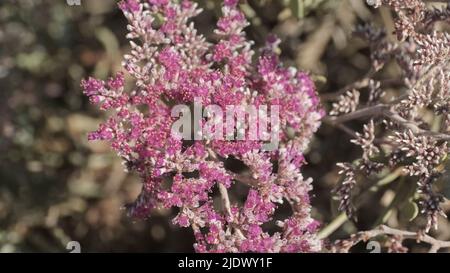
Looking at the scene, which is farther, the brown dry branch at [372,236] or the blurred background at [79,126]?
the blurred background at [79,126]

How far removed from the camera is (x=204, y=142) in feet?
5.07

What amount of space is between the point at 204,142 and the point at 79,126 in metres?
1.02

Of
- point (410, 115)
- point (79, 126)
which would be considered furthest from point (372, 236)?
point (79, 126)

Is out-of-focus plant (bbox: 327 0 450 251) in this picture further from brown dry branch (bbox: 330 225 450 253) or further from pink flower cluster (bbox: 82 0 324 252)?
pink flower cluster (bbox: 82 0 324 252)

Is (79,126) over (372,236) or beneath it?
over

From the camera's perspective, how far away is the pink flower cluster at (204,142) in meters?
1.49

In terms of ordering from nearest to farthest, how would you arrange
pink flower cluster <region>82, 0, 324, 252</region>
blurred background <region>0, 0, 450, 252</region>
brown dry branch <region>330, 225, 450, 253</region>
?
pink flower cluster <region>82, 0, 324, 252</region> < brown dry branch <region>330, 225, 450, 253</region> < blurred background <region>0, 0, 450, 252</region>

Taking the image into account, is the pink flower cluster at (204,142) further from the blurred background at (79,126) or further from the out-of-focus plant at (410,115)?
the blurred background at (79,126)

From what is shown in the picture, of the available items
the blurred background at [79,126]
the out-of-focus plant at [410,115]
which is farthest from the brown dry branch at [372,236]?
the blurred background at [79,126]

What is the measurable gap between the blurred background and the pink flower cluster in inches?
25.0

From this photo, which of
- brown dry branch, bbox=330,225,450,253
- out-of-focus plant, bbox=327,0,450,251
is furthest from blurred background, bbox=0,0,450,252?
brown dry branch, bbox=330,225,450,253

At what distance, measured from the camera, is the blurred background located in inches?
90.9

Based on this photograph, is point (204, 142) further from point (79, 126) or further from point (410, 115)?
point (79, 126)

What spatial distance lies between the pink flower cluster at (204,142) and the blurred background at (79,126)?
0.64m
